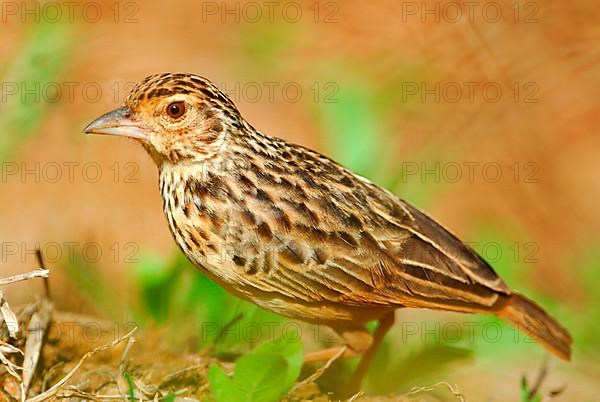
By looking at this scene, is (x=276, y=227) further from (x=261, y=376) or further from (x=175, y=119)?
(x=261, y=376)

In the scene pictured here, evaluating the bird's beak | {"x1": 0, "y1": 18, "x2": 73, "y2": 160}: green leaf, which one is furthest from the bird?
{"x1": 0, "y1": 18, "x2": 73, "y2": 160}: green leaf

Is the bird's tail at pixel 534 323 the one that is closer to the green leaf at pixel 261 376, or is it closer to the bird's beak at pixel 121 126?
the green leaf at pixel 261 376

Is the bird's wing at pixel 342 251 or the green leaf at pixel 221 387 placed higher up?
the bird's wing at pixel 342 251

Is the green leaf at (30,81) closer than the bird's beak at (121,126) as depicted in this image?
No

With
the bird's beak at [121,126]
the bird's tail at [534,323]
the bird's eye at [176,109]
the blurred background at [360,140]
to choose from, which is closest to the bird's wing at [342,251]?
the bird's tail at [534,323]

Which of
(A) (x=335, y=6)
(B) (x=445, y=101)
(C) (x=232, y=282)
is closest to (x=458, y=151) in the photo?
(B) (x=445, y=101)

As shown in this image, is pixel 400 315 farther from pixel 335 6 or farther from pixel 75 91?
pixel 335 6
